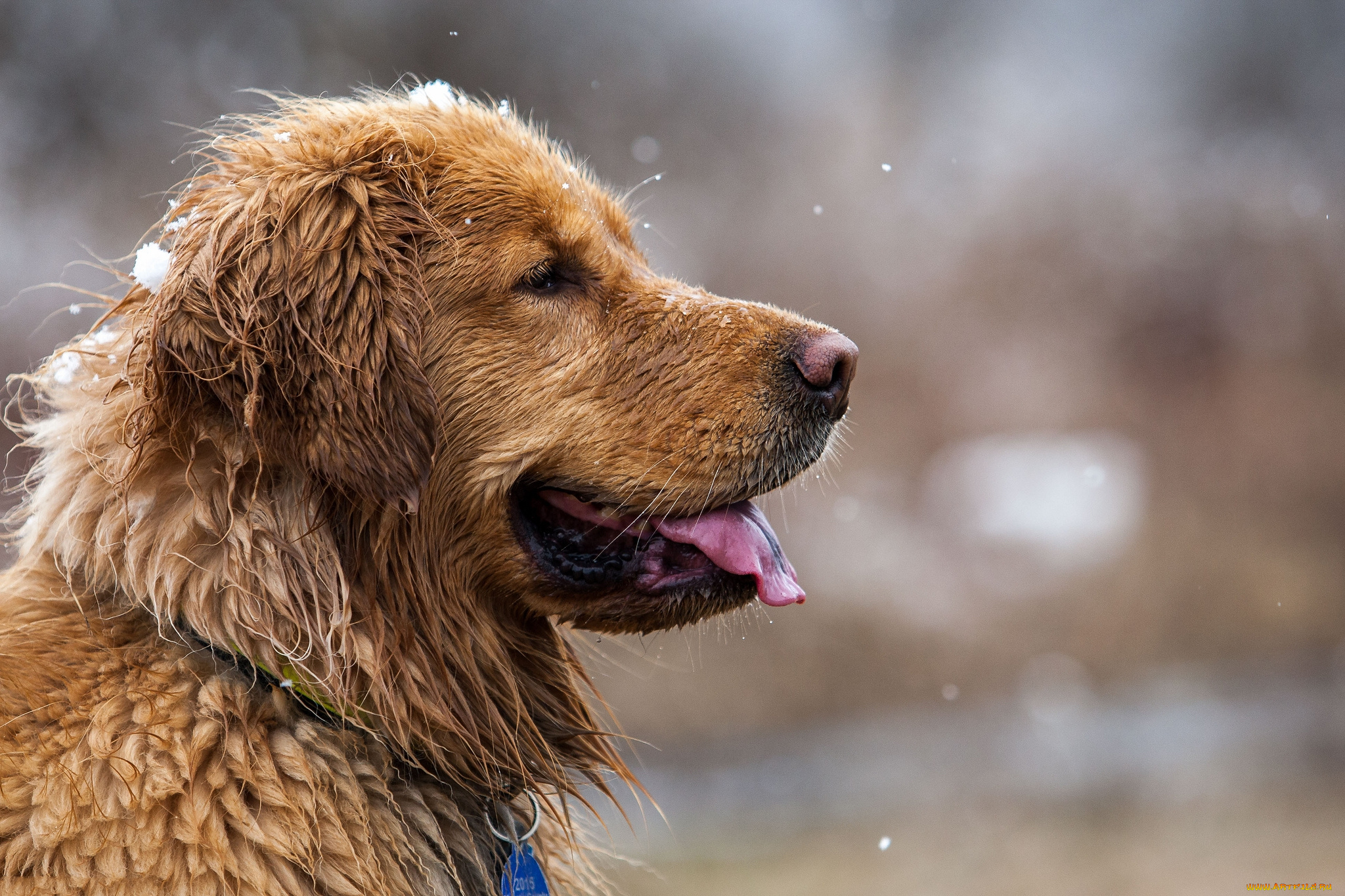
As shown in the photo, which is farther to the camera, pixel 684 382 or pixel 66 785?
pixel 684 382

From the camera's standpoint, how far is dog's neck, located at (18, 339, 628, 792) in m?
2.08

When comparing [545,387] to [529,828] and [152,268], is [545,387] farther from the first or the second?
[529,828]

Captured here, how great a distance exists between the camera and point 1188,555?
8375mm

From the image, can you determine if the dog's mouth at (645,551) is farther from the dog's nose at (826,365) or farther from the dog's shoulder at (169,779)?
the dog's shoulder at (169,779)

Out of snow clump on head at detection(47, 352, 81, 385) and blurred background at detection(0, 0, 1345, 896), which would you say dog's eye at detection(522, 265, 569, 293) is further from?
blurred background at detection(0, 0, 1345, 896)

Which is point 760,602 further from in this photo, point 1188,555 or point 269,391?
point 1188,555

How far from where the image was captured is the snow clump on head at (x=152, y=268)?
212 centimetres

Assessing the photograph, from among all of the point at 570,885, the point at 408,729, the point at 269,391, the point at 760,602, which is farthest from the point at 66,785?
the point at 760,602

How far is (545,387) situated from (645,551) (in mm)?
468

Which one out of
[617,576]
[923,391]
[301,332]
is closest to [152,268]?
[301,332]

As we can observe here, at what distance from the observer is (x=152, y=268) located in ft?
6.98

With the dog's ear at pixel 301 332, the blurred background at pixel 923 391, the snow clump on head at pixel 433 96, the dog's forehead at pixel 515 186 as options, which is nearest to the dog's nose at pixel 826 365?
the dog's forehead at pixel 515 186

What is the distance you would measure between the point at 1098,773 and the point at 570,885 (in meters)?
5.90

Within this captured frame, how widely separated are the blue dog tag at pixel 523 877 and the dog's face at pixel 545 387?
575 mm
